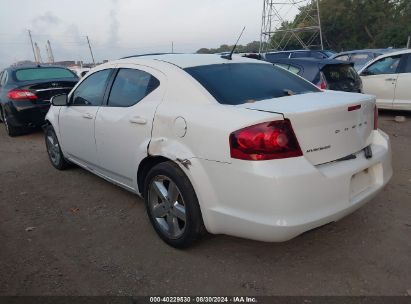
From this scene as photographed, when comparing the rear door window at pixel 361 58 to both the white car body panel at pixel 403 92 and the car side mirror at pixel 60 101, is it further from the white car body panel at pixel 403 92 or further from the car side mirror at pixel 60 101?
the car side mirror at pixel 60 101

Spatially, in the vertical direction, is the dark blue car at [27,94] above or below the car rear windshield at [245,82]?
below

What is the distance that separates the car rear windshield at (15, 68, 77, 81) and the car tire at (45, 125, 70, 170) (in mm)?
3070

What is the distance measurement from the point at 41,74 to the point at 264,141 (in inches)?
280

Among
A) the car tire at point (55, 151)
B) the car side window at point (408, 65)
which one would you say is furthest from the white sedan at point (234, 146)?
the car side window at point (408, 65)

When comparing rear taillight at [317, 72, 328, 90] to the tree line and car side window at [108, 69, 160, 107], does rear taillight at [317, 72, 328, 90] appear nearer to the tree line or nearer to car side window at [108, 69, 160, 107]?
car side window at [108, 69, 160, 107]

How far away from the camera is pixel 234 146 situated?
2471 mm

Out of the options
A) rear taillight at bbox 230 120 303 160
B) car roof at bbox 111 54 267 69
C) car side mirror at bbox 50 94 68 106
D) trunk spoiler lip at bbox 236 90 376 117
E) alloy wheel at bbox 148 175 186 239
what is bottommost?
alloy wheel at bbox 148 175 186 239

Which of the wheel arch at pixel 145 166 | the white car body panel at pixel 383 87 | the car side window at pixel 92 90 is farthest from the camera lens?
the white car body panel at pixel 383 87

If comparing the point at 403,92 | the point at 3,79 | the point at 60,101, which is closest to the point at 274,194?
the point at 60,101

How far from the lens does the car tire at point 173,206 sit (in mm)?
2826

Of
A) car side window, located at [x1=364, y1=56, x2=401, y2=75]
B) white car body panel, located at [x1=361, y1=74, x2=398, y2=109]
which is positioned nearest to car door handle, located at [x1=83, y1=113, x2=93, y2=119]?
white car body panel, located at [x1=361, y1=74, x2=398, y2=109]

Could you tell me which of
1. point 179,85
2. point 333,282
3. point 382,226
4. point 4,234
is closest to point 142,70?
point 179,85

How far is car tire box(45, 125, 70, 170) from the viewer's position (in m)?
5.25

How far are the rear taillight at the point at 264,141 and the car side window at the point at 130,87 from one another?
1.16m
